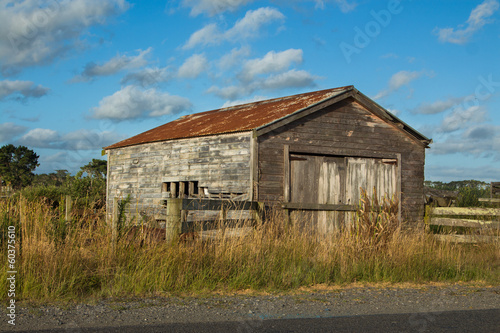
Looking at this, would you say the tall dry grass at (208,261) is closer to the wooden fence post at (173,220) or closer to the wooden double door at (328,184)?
the wooden fence post at (173,220)

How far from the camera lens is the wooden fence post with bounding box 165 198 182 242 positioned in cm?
773

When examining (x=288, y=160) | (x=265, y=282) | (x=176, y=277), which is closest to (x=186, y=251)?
(x=176, y=277)

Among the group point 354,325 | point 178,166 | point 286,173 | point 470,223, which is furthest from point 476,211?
point 354,325

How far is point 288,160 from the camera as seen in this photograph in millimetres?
12625

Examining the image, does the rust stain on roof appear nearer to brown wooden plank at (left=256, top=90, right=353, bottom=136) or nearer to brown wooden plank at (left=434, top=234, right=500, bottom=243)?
brown wooden plank at (left=256, top=90, right=353, bottom=136)

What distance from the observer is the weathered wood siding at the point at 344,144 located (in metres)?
12.4

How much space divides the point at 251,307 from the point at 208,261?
5.33 feet

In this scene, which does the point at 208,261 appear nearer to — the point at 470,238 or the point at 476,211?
the point at 470,238

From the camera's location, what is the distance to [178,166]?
1501 cm

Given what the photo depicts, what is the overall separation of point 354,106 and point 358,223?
225 inches

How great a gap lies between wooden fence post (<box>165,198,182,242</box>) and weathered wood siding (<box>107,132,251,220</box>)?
3.13m

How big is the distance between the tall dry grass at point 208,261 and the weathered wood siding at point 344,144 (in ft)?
10.8

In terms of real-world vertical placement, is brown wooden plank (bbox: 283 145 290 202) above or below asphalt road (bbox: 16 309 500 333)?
above

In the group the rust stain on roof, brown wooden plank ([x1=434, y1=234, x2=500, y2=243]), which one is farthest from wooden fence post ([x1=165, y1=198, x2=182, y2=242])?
brown wooden plank ([x1=434, y1=234, x2=500, y2=243])
